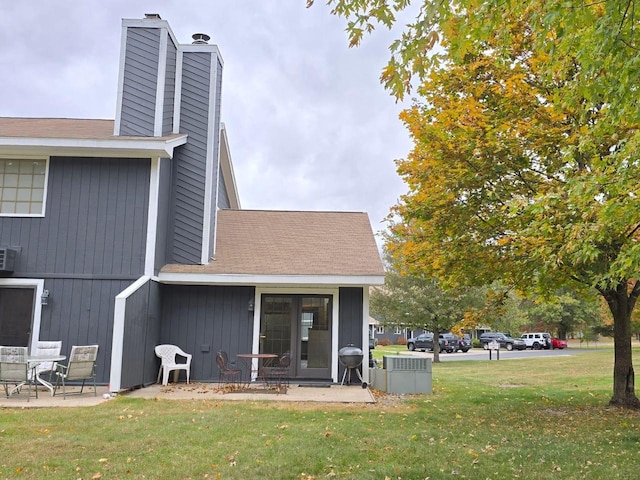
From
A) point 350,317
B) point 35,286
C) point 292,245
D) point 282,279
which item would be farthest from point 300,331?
point 35,286

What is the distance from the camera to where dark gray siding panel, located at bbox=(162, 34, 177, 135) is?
1231cm

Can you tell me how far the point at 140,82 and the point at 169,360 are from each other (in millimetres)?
6086

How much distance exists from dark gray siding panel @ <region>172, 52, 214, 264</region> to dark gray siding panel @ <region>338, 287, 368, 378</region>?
11.0ft

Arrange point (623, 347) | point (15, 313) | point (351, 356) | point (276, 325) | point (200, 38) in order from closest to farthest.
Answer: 1. point (623, 347)
2. point (15, 313)
3. point (351, 356)
4. point (276, 325)
5. point (200, 38)

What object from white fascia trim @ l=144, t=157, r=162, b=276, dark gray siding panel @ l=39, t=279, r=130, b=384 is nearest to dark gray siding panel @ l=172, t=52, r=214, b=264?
white fascia trim @ l=144, t=157, r=162, b=276

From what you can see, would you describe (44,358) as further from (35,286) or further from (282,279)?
(282,279)

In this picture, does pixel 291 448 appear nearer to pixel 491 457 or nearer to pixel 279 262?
pixel 491 457

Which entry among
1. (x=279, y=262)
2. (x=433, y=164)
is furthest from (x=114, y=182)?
(x=433, y=164)

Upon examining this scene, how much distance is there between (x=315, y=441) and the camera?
603cm

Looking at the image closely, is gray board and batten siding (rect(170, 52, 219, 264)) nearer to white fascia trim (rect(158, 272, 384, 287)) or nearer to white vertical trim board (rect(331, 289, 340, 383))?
white fascia trim (rect(158, 272, 384, 287))

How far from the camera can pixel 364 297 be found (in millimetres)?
12000

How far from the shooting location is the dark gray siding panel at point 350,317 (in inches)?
468

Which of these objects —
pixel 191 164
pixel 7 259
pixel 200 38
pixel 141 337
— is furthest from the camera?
pixel 200 38

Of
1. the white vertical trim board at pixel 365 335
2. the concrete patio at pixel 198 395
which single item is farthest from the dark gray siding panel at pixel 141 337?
the white vertical trim board at pixel 365 335
